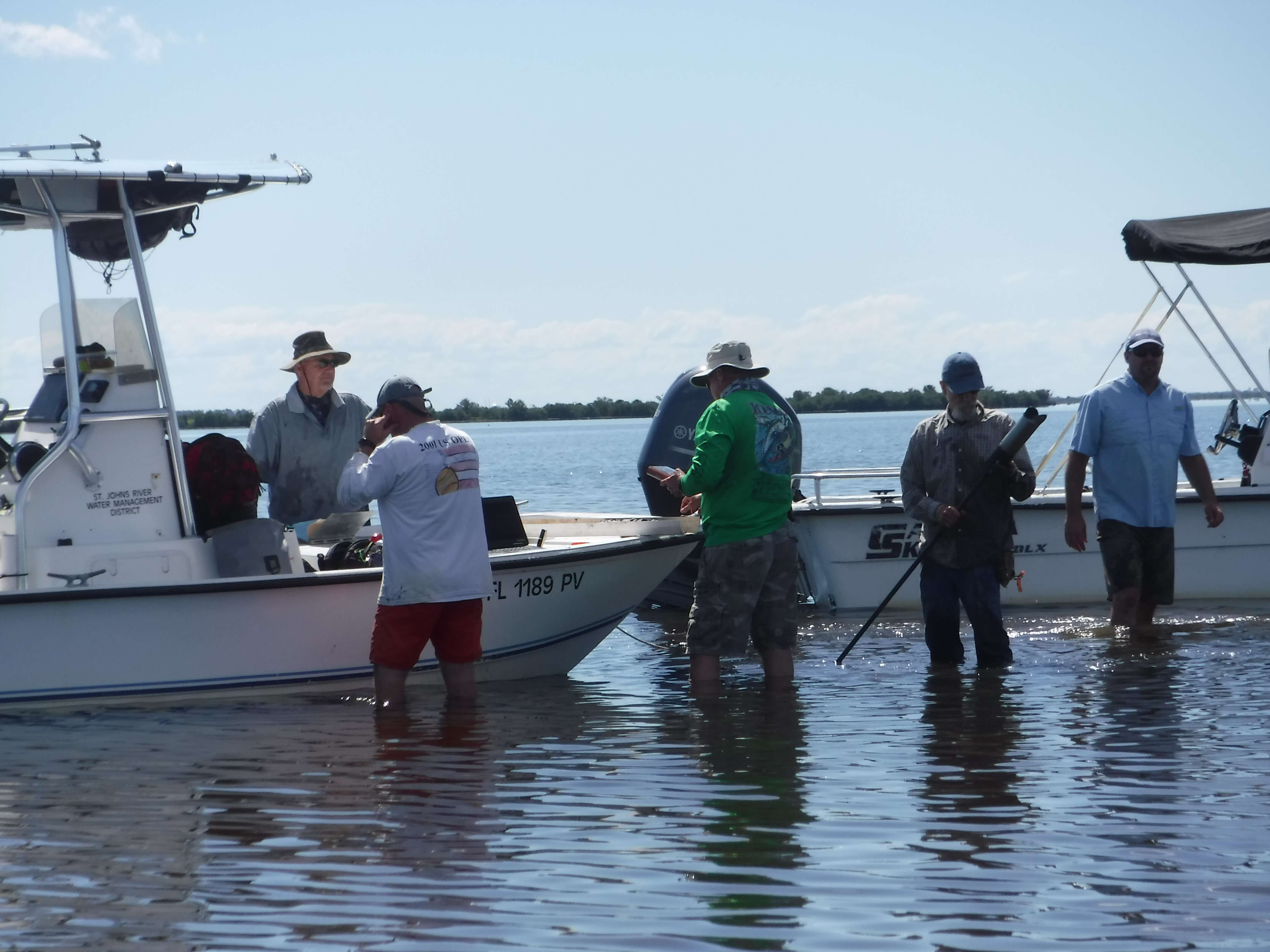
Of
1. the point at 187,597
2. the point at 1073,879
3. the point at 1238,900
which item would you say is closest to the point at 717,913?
the point at 1073,879

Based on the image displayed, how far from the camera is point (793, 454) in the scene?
21.5 feet

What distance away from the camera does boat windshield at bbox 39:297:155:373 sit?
6883mm

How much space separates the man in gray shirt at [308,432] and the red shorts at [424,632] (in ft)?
4.27

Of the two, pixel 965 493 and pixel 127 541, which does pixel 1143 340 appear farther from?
pixel 127 541

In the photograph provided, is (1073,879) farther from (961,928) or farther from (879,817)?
(879,817)

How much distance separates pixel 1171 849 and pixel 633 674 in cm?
438

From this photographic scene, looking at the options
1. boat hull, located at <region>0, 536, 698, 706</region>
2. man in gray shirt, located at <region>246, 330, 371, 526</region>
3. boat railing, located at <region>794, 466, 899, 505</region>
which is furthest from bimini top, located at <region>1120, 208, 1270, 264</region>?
man in gray shirt, located at <region>246, 330, 371, 526</region>

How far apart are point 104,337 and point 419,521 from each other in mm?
1982

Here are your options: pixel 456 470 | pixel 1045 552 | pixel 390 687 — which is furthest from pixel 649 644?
pixel 1045 552

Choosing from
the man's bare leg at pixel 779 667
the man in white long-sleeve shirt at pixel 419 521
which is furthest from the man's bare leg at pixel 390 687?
the man's bare leg at pixel 779 667

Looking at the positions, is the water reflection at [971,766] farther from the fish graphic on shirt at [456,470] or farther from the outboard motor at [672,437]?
the outboard motor at [672,437]

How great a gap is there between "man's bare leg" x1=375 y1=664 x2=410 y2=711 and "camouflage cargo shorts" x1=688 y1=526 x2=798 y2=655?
4.22ft

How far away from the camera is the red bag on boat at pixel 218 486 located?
6.92 meters

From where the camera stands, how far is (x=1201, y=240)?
10461mm
